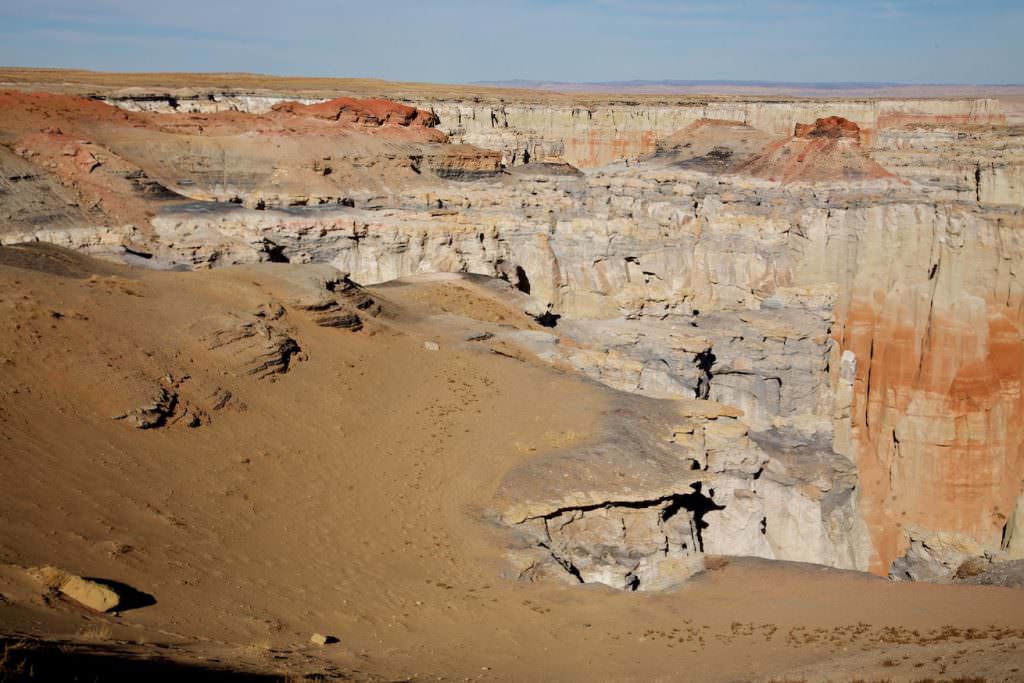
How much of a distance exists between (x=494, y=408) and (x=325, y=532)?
667cm

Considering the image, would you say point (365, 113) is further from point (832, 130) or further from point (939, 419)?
point (939, 419)

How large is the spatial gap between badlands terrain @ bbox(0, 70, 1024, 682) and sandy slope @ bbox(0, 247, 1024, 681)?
7 centimetres

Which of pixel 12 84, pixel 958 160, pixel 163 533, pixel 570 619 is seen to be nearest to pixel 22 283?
pixel 163 533

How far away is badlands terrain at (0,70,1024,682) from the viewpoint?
40.4 ft

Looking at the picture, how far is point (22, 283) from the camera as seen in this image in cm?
1841

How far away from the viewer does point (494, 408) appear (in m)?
21.0

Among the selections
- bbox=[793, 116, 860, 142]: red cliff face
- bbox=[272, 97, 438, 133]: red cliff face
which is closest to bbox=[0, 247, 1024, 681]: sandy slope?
bbox=[793, 116, 860, 142]: red cliff face

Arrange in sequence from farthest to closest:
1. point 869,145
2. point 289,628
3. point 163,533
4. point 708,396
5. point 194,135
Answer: point 869,145 < point 194,135 < point 708,396 < point 163,533 < point 289,628

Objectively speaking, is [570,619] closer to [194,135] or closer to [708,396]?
[708,396]

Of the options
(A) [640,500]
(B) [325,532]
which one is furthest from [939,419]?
(B) [325,532]

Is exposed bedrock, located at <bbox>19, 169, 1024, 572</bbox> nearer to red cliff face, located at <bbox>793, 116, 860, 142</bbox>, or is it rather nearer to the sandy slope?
red cliff face, located at <bbox>793, 116, 860, 142</bbox>

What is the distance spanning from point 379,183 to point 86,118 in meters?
15.1

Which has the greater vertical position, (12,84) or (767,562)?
(12,84)

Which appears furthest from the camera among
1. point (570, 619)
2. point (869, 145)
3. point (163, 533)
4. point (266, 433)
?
point (869, 145)
